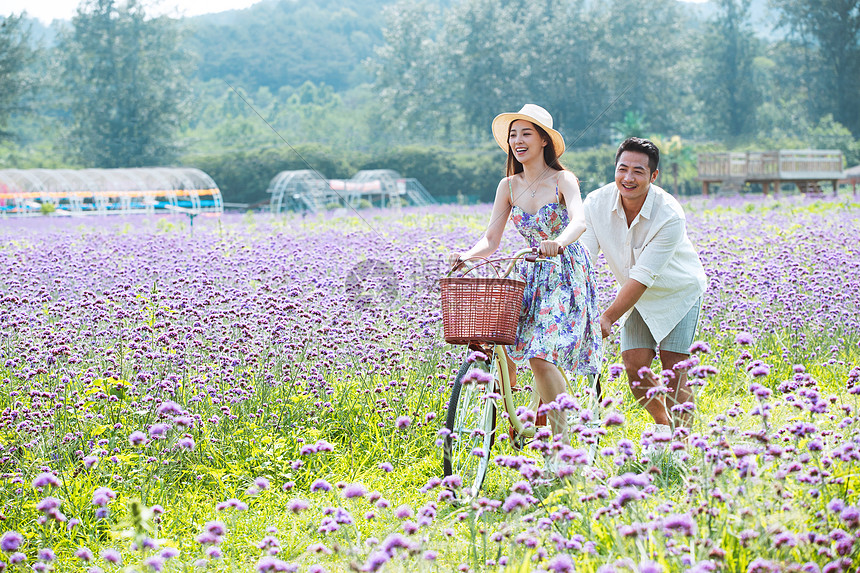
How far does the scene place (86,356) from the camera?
5215mm

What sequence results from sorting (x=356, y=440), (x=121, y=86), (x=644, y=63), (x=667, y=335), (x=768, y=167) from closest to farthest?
(x=667, y=335)
(x=356, y=440)
(x=768, y=167)
(x=121, y=86)
(x=644, y=63)

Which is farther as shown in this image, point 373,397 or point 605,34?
point 605,34

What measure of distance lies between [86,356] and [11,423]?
128cm

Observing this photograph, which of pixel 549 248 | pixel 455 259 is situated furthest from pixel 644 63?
pixel 549 248

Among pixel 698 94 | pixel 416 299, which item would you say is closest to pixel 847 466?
pixel 416 299

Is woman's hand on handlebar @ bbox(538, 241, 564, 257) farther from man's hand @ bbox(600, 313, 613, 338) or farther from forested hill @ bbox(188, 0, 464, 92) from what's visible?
forested hill @ bbox(188, 0, 464, 92)

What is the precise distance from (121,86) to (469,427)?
5740cm

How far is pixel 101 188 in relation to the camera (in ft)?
114

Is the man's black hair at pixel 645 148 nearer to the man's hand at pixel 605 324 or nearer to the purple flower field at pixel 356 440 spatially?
the man's hand at pixel 605 324

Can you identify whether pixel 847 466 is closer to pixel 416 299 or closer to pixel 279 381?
pixel 279 381

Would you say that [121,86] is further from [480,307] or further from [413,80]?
[480,307]

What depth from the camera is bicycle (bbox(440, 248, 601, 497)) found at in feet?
12.1

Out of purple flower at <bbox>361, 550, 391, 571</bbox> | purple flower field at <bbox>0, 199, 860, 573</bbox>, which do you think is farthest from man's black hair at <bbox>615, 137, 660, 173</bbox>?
purple flower at <bbox>361, 550, 391, 571</bbox>

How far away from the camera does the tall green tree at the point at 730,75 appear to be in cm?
7088
